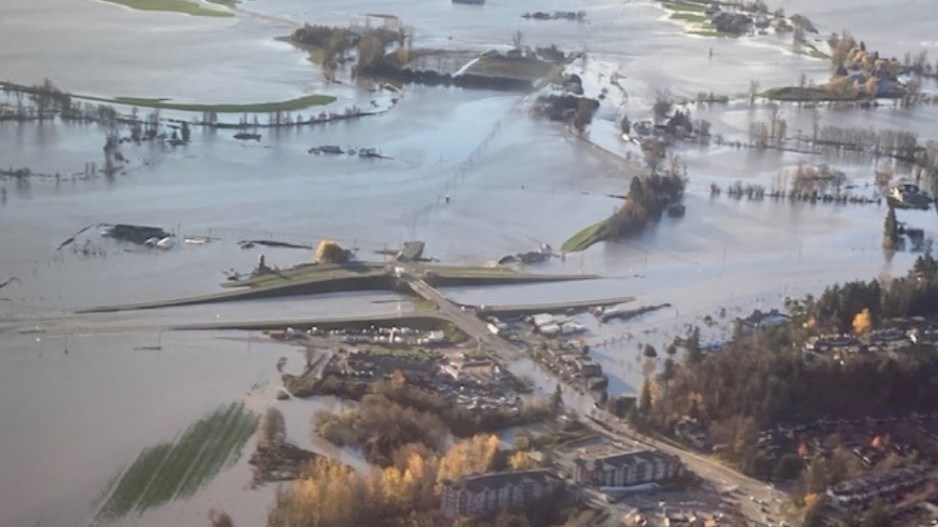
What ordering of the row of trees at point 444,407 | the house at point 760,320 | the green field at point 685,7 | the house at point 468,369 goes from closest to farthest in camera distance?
the row of trees at point 444,407 → the house at point 468,369 → the house at point 760,320 → the green field at point 685,7

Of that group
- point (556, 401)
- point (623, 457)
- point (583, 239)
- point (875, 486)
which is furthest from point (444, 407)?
point (583, 239)

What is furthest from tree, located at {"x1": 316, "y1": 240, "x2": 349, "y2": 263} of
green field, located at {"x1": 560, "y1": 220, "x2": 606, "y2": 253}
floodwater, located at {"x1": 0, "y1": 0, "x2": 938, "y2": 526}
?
green field, located at {"x1": 560, "y1": 220, "x2": 606, "y2": 253}

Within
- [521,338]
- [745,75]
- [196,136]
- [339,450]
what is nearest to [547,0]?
[745,75]

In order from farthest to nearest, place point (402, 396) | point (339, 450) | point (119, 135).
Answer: point (119, 135) < point (402, 396) < point (339, 450)

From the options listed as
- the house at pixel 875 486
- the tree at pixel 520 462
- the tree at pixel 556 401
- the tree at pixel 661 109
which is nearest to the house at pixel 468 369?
the tree at pixel 556 401

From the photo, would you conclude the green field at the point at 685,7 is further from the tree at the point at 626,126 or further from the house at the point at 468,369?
the house at the point at 468,369

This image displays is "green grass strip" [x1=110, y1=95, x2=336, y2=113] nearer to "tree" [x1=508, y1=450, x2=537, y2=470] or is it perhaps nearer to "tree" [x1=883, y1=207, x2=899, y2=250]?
"tree" [x1=883, y1=207, x2=899, y2=250]

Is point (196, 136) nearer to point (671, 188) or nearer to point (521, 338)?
point (671, 188)
